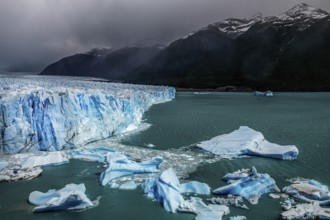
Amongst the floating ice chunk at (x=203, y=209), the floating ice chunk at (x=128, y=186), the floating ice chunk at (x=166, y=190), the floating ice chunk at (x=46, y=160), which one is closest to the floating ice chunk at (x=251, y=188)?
the floating ice chunk at (x=203, y=209)

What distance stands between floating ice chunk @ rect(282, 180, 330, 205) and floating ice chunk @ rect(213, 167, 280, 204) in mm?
456

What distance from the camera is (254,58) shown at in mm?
111375

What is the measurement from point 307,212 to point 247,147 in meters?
6.13

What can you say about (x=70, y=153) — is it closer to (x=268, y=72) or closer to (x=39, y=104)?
(x=39, y=104)

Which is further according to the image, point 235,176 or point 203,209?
point 235,176

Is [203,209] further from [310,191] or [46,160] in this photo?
[46,160]

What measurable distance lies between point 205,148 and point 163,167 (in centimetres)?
339

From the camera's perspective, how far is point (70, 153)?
13586 mm

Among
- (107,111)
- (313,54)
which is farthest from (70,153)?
(313,54)

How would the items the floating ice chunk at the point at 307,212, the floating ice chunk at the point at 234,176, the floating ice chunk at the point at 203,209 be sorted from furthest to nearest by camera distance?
the floating ice chunk at the point at 234,176, the floating ice chunk at the point at 203,209, the floating ice chunk at the point at 307,212

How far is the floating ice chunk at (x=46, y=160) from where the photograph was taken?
38.8ft

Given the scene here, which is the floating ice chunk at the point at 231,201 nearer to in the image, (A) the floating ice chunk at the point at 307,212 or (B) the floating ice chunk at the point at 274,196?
(B) the floating ice chunk at the point at 274,196

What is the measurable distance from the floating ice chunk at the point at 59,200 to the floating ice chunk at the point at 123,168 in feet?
4.81

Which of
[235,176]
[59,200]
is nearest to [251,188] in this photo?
[235,176]
